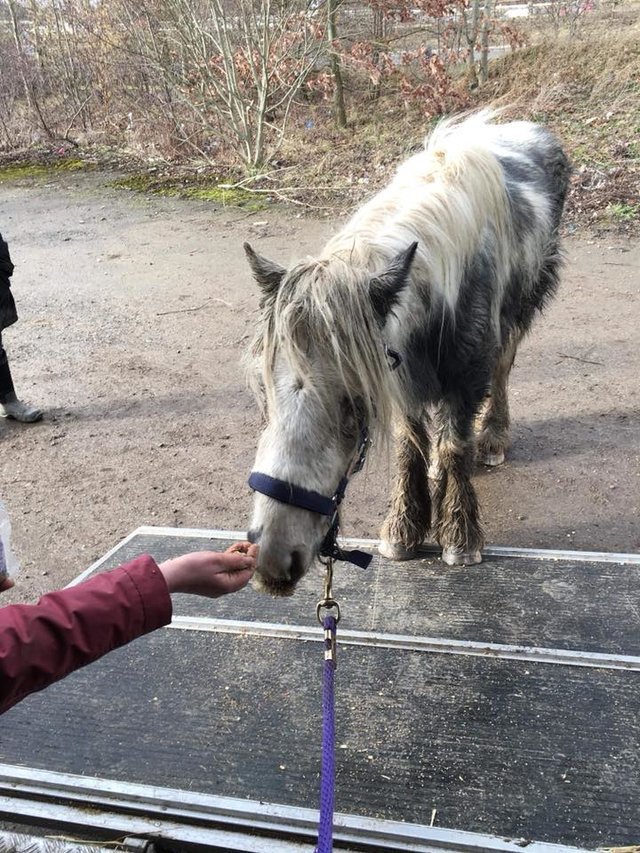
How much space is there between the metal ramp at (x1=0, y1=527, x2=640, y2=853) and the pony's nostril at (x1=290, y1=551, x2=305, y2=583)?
0.73 metres

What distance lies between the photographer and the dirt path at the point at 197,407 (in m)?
4.16

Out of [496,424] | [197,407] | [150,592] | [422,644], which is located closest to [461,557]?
[422,644]

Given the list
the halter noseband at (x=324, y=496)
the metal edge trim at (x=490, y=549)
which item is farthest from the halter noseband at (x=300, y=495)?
the metal edge trim at (x=490, y=549)

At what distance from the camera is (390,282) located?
2.27 m

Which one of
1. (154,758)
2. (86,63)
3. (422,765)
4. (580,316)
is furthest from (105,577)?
(86,63)

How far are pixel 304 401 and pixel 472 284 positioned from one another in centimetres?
132

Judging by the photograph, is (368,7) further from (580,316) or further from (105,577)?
(105,577)

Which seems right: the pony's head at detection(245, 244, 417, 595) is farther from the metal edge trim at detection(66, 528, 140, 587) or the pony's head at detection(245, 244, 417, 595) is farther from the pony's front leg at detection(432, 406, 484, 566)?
the metal edge trim at detection(66, 528, 140, 587)

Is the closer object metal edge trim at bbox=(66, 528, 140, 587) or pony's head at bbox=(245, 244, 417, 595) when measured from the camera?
pony's head at bbox=(245, 244, 417, 595)

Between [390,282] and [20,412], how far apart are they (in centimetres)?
412

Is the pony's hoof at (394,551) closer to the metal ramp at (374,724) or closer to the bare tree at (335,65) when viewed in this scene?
the metal ramp at (374,724)

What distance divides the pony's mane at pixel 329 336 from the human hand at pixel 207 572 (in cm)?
58

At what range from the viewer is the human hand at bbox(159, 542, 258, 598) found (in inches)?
73.4

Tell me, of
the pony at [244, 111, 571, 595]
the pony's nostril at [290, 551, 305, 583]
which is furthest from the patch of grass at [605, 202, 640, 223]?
the pony's nostril at [290, 551, 305, 583]
